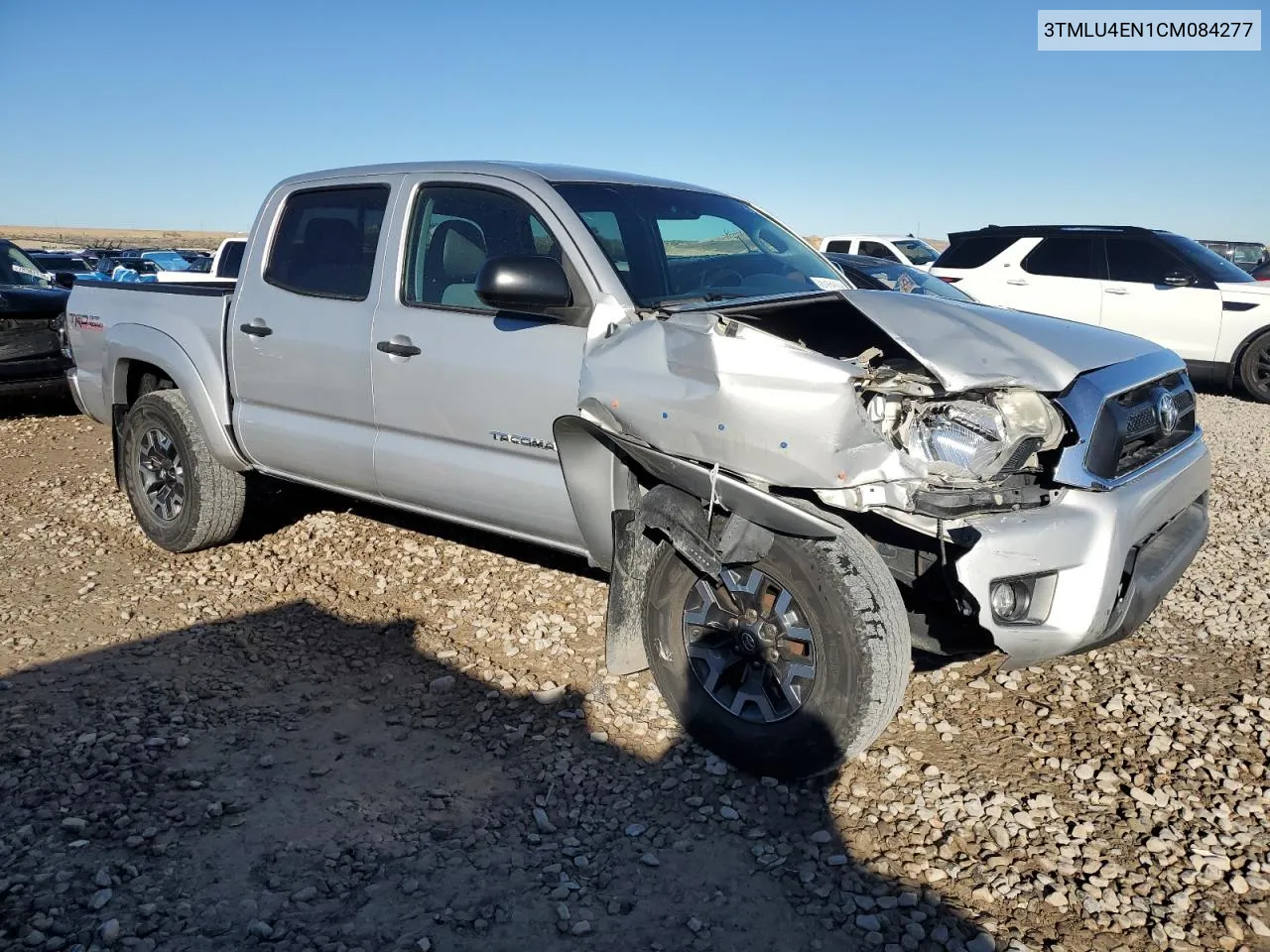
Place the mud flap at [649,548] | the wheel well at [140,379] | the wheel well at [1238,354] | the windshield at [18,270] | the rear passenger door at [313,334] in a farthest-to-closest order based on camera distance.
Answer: the wheel well at [1238,354]
the windshield at [18,270]
the wheel well at [140,379]
the rear passenger door at [313,334]
the mud flap at [649,548]

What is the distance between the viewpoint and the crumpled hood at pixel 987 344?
9.78 feet

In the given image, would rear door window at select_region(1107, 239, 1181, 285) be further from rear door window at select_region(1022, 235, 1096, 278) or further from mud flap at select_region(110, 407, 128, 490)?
mud flap at select_region(110, 407, 128, 490)

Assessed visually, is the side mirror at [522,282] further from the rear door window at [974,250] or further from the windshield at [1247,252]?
the windshield at [1247,252]

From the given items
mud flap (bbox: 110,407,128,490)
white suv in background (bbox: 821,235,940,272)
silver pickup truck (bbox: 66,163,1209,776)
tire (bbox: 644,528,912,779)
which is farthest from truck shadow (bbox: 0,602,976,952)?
white suv in background (bbox: 821,235,940,272)

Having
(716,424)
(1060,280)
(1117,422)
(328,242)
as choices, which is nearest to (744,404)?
(716,424)

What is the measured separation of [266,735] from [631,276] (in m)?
2.19

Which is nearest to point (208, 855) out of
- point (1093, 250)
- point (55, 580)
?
point (55, 580)

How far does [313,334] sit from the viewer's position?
180 inches

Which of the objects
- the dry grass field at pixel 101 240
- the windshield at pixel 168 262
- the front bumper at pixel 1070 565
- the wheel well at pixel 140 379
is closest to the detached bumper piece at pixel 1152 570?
the front bumper at pixel 1070 565

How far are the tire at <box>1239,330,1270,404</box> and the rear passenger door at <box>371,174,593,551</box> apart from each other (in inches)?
379

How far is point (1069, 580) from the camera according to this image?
116 inches

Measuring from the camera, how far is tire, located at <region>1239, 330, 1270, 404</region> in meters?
10.6

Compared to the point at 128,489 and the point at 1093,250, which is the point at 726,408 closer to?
the point at 128,489

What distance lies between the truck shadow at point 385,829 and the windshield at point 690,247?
1694mm
